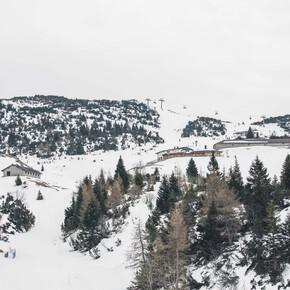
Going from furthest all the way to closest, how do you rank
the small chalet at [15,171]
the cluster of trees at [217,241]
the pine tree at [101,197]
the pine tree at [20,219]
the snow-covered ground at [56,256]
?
the small chalet at [15,171]
the pine tree at [101,197]
the pine tree at [20,219]
the snow-covered ground at [56,256]
the cluster of trees at [217,241]

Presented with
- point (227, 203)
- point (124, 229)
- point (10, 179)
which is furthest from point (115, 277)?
point (10, 179)

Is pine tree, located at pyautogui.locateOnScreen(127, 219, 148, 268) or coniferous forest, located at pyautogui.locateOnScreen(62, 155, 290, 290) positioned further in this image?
pine tree, located at pyautogui.locateOnScreen(127, 219, 148, 268)

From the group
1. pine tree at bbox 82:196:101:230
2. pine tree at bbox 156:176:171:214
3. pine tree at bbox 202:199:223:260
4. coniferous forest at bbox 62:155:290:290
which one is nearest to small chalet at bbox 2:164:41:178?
coniferous forest at bbox 62:155:290:290

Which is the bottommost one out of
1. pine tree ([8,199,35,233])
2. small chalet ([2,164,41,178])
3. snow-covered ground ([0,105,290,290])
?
snow-covered ground ([0,105,290,290])

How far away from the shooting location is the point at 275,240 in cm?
3053

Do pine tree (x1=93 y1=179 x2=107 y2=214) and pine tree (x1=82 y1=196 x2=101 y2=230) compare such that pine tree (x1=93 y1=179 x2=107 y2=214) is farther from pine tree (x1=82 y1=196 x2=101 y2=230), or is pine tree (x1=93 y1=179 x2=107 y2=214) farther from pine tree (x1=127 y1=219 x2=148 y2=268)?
pine tree (x1=127 y1=219 x2=148 y2=268)

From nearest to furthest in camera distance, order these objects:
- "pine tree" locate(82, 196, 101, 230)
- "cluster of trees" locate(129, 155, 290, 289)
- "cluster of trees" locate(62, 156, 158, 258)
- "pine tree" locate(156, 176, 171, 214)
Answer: "cluster of trees" locate(129, 155, 290, 289), "cluster of trees" locate(62, 156, 158, 258), "pine tree" locate(82, 196, 101, 230), "pine tree" locate(156, 176, 171, 214)

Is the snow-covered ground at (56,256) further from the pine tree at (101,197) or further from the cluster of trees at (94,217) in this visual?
the pine tree at (101,197)

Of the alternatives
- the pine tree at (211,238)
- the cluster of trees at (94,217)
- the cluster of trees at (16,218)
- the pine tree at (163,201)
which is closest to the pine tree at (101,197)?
the cluster of trees at (94,217)

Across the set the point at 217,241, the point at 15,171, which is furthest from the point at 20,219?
the point at 15,171

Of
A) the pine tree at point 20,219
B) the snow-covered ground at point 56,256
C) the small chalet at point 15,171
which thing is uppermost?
the small chalet at point 15,171

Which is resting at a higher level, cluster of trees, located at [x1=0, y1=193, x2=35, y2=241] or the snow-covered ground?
cluster of trees, located at [x1=0, y1=193, x2=35, y2=241]

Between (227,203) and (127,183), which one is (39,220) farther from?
(227,203)

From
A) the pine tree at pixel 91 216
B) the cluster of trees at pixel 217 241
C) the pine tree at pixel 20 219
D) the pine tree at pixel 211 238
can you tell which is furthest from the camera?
the pine tree at pixel 20 219
